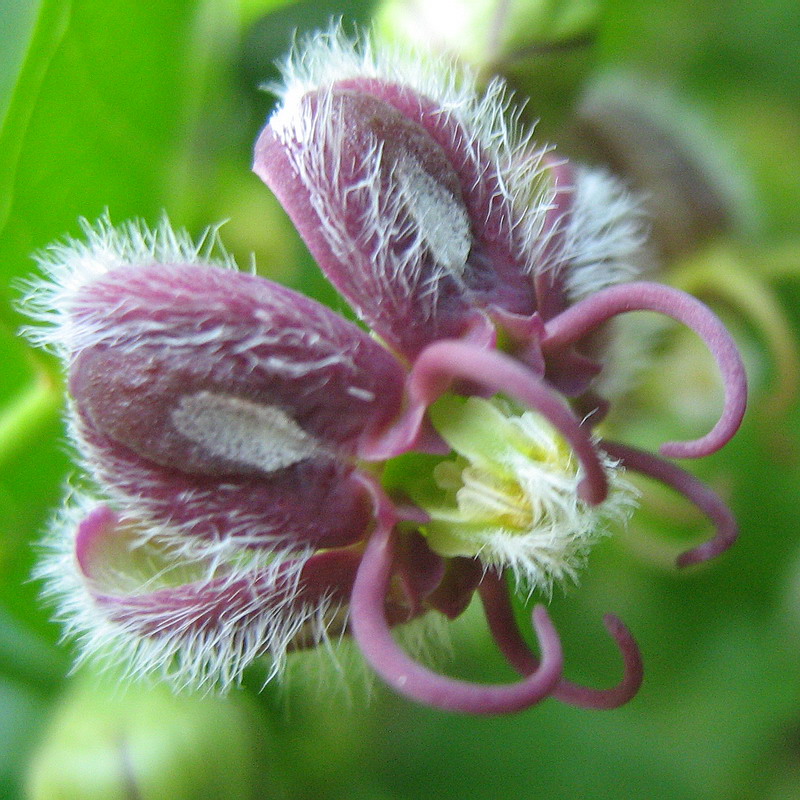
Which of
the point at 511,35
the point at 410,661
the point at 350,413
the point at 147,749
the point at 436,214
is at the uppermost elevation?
the point at 511,35

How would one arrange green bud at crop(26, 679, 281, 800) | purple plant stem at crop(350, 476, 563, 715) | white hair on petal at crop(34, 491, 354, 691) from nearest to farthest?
purple plant stem at crop(350, 476, 563, 715), white hair on petal at crop(34, 491, 354, 691), green bud at crop(26, 679, 281, 800)

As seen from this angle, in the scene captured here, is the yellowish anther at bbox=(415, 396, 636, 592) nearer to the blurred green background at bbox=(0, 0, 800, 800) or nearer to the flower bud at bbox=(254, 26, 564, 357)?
the flower bud at bbox=(254, 26, 564, 357)

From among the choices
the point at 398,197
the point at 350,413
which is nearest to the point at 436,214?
the point at 398,197

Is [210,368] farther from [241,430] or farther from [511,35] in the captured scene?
[511,35]

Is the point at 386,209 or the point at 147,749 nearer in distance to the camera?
the point at 386,209

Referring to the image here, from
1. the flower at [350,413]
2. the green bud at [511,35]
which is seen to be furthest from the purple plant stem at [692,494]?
the green bud at [511,35]

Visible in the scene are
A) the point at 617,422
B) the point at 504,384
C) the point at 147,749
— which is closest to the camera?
the point at 504,384

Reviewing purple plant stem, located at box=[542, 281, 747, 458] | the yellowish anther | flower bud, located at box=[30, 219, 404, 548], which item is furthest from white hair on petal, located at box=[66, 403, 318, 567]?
purple plant stem, located at box=[542, 281, 747, 458]
